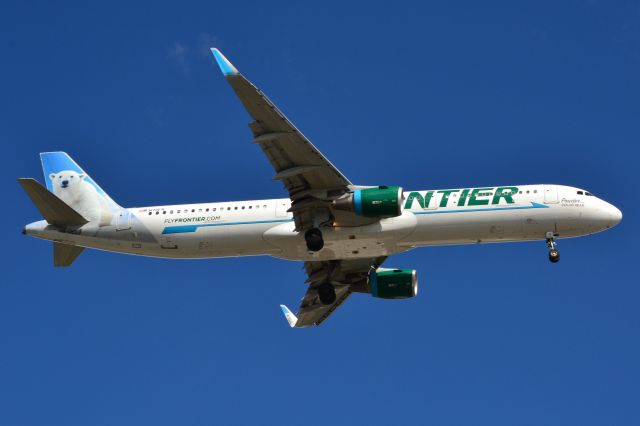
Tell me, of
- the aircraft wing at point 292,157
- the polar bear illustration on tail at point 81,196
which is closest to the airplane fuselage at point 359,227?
the polar bear illustration on tail at point 81,196

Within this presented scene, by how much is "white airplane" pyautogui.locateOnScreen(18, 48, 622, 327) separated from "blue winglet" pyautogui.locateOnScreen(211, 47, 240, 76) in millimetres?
5183

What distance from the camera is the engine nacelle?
5866cm

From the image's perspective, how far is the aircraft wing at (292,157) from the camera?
176 ft

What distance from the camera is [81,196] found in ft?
220

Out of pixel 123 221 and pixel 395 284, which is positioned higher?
pixel 123 221

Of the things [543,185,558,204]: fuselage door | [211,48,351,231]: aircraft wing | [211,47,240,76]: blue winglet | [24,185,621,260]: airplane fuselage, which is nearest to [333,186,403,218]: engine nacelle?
[211,48,351,231]: aircraft wing

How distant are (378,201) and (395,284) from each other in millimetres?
10287

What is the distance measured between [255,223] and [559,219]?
18035 millimetres

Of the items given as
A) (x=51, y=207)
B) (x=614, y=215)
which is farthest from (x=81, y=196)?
(x=614, y=215)

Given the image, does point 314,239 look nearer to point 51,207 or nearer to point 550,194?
point 550,194

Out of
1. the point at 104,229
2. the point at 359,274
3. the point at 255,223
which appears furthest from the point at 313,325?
the point at 104,229

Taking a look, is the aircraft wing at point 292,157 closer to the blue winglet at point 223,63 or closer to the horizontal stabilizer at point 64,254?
the blue winglet at point 223,63

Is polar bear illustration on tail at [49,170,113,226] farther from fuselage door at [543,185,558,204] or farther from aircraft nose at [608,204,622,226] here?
aircraft nose at [608,204,622,226]

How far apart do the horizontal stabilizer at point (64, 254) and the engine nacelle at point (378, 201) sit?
61.0ft
